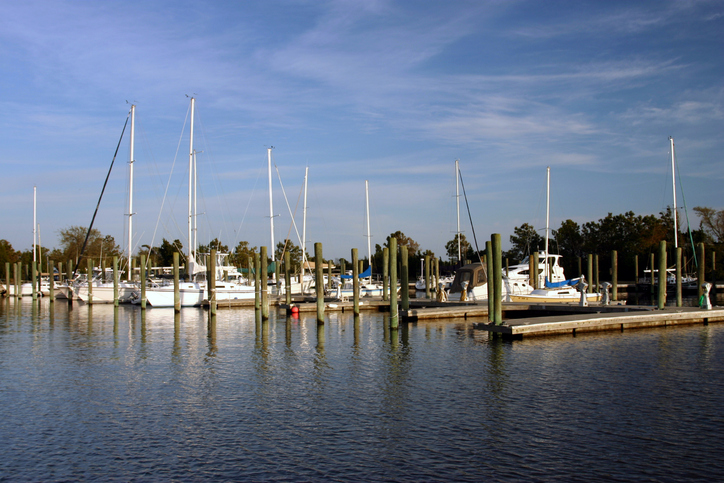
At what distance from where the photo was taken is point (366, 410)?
46.7 feet

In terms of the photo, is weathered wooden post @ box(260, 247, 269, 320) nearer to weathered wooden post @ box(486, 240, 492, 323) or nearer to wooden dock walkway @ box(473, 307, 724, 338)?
wooden dock walkway @ box(473, 307, 724, 338)

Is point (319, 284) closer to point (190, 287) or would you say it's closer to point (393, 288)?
point (393, 288)

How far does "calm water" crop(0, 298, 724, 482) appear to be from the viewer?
10.6 meters

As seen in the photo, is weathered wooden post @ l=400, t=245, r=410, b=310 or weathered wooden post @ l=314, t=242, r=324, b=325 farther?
weathered wooden post @ l=314, t=242, r=324, b=325

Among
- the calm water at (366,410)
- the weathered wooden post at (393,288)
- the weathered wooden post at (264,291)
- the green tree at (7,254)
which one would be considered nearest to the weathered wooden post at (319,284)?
the weathered wooden post at (264,291)

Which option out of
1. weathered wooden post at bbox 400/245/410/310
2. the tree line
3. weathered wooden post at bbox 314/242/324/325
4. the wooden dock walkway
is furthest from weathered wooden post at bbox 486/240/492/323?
the tree line

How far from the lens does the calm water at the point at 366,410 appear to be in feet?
34.9

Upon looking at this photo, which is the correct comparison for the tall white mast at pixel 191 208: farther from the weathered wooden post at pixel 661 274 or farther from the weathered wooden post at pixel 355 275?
the weathered wooden post at pixel 661 274

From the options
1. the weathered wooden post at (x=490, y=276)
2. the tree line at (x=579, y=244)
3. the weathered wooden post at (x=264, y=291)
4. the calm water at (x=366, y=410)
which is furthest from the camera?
the tree line at (x=579, y=244)

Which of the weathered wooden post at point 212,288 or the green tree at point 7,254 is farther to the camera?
the green tree at point 7,254

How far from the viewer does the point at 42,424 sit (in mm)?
13398

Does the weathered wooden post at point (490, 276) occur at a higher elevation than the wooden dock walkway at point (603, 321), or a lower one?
higher

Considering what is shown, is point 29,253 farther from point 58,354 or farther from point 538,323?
point 538,323

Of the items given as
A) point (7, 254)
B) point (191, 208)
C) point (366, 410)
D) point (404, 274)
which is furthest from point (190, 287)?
point (7, 254)
